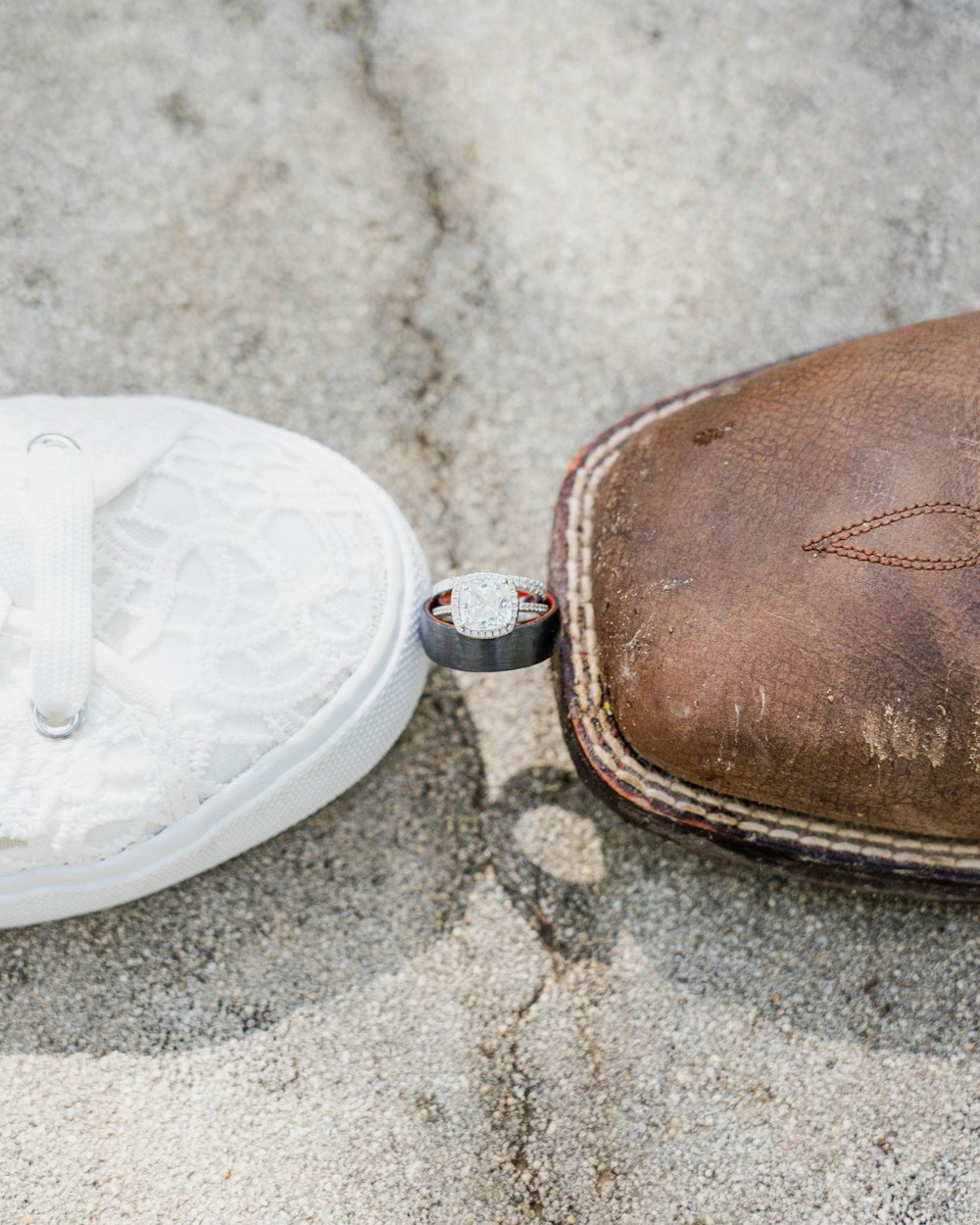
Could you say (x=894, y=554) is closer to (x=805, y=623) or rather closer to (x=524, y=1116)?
(x=805, y=623)

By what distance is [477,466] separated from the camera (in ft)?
4.17

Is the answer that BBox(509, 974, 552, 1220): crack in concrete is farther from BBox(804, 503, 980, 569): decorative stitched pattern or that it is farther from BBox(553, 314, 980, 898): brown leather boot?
BBox(804, 503, 980, 569): decorative stitched pattern

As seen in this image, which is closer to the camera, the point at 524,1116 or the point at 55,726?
the point at 55,726

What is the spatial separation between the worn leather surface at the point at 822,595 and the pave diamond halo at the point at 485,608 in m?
0.11

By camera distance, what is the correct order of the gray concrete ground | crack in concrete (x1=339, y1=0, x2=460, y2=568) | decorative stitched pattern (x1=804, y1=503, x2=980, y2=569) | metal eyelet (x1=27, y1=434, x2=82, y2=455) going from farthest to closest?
crack in concrete (x1=339, y1=0, x2=460, y2=568) < the gray concrete ground < metal eyelet (x1=27, y1=434, x2=82, y2=455) < decorative stitched pattern (x1=804, y1=503, x2=980, y2=569)

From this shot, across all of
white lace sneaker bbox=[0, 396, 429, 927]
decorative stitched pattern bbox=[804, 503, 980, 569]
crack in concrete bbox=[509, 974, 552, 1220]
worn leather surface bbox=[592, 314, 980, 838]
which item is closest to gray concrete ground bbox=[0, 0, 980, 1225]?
crack in concrete bbox=[509, 974, 552, 1220]

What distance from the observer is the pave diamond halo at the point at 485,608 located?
0.93m

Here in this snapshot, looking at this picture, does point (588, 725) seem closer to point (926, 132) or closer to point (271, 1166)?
point (271, 1166)

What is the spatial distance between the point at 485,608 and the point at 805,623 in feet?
0.98

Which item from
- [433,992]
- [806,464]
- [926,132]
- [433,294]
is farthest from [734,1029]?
[926,132]

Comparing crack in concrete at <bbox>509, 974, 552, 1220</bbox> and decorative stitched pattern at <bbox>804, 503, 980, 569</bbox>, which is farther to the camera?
crack in concrete at <bbox>509, 974, 552, 1220</bbox>
